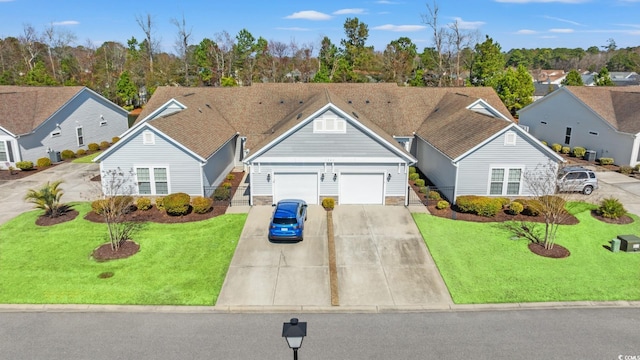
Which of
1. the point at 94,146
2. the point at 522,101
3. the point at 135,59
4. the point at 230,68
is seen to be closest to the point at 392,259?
the point at 94,146

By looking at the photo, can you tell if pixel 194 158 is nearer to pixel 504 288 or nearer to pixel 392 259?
pixel 392 259

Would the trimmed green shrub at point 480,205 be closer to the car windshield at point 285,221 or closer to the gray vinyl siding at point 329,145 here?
the gray vinyl siding at point 329,145

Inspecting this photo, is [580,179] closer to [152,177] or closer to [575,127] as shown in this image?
[575,127]

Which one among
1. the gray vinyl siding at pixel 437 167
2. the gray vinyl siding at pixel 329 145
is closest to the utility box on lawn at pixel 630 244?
the gray vinyl siding at pixel 437 167

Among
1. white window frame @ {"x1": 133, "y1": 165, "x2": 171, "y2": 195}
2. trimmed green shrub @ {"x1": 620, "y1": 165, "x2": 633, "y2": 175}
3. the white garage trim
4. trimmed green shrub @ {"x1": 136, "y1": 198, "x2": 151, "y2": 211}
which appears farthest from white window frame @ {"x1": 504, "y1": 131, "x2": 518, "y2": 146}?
trimmed green shrub @ {"x1": 136, "y1": 198, "x2": 151, "y2": 211}

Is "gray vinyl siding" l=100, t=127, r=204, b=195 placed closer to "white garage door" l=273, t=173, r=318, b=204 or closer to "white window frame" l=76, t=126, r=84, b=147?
"white garage door" l=273, t=173, r=318, b=204

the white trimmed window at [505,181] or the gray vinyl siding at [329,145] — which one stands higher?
the gray vinyl siding at [329,145]
